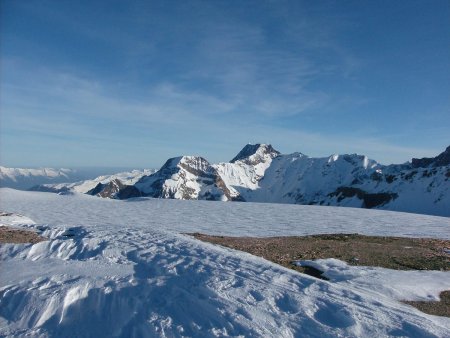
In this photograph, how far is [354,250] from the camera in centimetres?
2164

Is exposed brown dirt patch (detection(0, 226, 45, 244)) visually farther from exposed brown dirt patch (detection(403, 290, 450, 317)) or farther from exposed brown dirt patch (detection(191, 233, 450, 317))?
exposed brown dirt patch (detection(403, 290, 450, 317))

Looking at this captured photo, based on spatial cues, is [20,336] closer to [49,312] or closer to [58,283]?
[49,312]

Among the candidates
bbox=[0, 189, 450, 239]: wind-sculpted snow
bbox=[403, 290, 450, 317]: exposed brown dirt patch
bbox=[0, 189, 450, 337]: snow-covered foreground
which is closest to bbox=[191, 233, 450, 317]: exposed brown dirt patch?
bbox=[403, 290, 450, 317]: exposed brown dirt patch

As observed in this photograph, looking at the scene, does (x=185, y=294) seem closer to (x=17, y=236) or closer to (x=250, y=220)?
(x=17, y=236)

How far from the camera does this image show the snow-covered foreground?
11.2m

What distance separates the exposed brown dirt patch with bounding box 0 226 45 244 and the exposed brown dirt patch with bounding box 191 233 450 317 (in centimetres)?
961

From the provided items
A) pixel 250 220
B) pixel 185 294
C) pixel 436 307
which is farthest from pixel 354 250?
pixel 250 220

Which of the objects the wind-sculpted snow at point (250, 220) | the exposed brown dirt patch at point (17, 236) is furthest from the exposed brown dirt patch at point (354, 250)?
the exposed brown dirt patch at point (17, 236)

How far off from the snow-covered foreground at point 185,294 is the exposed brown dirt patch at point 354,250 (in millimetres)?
1552

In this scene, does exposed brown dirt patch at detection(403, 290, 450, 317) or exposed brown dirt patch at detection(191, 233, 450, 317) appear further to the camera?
exposed brown dirt patch at detection(191, 233, 450, 317)

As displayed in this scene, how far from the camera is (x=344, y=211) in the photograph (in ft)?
141

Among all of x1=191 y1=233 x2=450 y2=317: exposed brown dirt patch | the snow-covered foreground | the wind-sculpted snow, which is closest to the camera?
the snow-covered foreground

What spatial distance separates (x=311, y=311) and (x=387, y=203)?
196 metres

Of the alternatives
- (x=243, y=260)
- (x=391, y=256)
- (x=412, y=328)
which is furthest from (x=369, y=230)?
(x=412, y=328)
